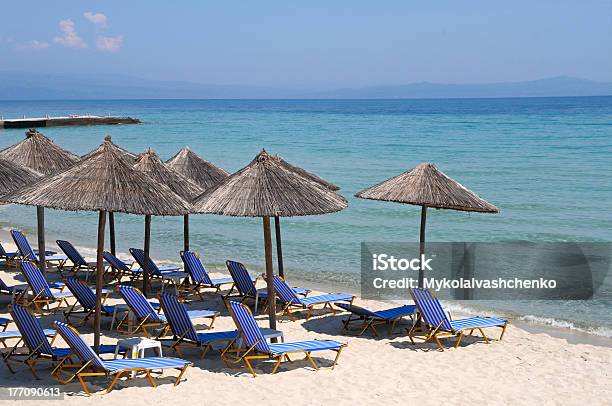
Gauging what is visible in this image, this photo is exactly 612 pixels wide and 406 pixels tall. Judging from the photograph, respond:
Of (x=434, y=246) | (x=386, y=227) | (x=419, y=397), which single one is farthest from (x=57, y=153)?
(x=386, y=227)

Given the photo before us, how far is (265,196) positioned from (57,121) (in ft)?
230

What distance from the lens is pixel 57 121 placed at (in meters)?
74.7

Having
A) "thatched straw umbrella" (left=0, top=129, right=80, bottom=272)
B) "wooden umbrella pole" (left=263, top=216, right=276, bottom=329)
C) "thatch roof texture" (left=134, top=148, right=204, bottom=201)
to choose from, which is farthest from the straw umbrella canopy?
"wooden umbrella pole" (left=263, top=216, right=276, bottom=329)

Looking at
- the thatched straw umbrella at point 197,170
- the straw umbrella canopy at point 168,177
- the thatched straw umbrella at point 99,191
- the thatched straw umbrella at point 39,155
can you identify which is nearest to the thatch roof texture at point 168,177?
the straw umbrella canopy at point 168,177

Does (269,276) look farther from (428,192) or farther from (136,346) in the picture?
(428,192)

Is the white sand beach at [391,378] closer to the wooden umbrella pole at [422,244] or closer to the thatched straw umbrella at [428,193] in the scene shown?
the wooden umbrella pole at [422,244]

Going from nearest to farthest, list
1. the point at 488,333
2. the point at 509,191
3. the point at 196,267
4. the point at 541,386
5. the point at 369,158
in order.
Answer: the point at 541,386
the point at 488,333
the point at 196,267
the point at 509,191
the point at 369,158

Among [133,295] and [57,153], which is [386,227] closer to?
[57,153]

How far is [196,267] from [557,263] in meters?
7.94

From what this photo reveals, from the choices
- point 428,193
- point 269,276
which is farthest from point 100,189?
point 428,193

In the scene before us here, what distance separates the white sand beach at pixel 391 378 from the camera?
23.9 ft

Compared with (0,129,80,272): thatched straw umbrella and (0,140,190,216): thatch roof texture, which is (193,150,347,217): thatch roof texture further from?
(0,129,80,272): thatched straw umbrella

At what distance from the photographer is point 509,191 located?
1151 inches

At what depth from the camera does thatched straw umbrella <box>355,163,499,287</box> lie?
9758mm
